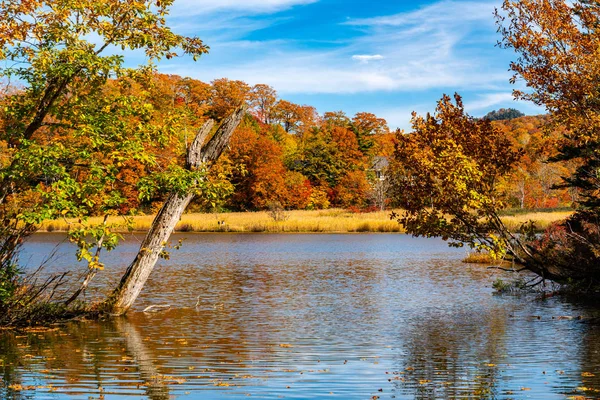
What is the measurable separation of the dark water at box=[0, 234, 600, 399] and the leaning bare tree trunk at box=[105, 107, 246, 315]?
0.73 m

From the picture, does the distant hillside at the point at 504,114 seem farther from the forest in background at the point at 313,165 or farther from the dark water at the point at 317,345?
the dark water at the point at 317,345

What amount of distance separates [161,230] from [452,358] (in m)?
7.82

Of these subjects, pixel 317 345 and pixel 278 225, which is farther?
pixel 278 225

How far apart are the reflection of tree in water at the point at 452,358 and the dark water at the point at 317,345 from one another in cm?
3

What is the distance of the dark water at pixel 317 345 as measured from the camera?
Answer: 9.86 metres

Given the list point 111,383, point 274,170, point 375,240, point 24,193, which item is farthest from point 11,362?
point 274,170

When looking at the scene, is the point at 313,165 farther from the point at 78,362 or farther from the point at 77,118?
the point at 78,362

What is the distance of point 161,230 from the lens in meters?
17.0

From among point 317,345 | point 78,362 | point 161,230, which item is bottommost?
point 317,345

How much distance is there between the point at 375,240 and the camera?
→ 5238 cm

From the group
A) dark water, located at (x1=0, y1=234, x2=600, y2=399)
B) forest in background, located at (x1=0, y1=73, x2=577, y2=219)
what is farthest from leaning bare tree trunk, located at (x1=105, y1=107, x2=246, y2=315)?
forest in background, located at (x1=0, y1=73, x2=577, y2=219)

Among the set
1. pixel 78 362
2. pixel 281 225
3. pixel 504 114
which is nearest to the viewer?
pixel 78 362

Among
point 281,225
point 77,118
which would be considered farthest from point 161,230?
point 281,225

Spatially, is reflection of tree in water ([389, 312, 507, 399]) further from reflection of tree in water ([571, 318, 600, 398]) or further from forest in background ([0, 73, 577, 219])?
forest in background ([0, 73, 577, 219])
